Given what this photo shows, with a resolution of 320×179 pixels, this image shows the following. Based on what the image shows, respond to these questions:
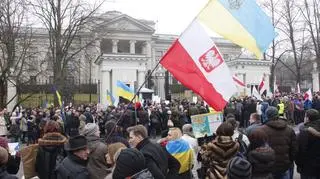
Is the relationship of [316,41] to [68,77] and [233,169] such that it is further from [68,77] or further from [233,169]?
[233,169]

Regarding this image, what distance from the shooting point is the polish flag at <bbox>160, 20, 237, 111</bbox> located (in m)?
7.32

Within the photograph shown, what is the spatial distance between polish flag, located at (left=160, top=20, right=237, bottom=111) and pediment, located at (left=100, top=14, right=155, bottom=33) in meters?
57.4

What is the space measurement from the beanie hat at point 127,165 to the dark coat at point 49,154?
2359mm

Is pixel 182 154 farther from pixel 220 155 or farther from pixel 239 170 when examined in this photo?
pixel 239 170

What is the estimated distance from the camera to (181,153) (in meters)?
6.38

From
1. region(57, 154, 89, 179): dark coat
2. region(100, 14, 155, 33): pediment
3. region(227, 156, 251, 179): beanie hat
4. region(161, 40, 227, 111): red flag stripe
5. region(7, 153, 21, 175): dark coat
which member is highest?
region(100, 14, 155, 33): pediment

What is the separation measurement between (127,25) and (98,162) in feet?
215

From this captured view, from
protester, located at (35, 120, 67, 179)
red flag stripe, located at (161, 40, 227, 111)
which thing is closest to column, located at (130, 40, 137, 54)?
red flag stripe, located at (161, 40, 227, 111)

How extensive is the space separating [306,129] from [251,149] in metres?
1.75

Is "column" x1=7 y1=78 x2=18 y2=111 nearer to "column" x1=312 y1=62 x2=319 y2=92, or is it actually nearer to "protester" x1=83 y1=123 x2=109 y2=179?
"column" x1=312 y1=62 x2=319 y2=92

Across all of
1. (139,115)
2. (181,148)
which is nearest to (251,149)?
(181,148)

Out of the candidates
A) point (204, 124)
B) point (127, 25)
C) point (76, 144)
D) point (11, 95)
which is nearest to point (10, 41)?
point (11, 95)

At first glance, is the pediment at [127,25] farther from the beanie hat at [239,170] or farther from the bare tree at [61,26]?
the beanie hat at [239,170]

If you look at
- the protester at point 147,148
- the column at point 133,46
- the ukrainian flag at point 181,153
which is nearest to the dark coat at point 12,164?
the protester at point 147,148
